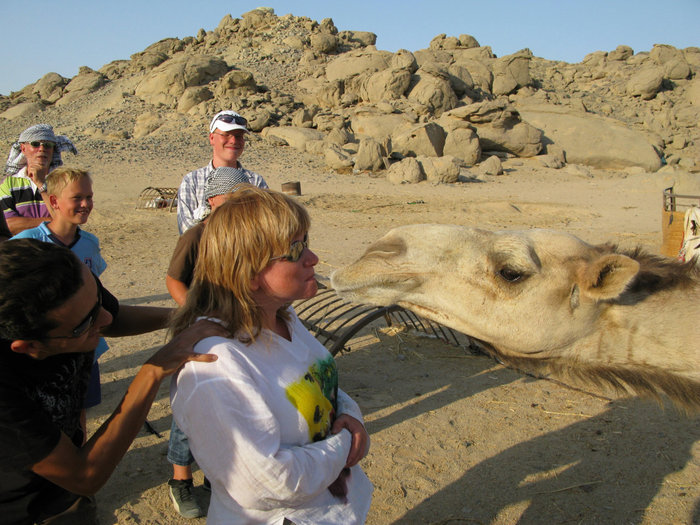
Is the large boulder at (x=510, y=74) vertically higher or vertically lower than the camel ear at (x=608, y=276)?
higher

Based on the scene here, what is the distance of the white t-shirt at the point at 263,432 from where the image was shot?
4.37 ft

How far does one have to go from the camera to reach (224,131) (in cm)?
350

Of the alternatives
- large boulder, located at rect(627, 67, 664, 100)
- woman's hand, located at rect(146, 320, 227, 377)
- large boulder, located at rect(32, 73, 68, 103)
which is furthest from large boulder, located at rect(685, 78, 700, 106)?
large boulder, located at rect(32, 73, 68, 103)

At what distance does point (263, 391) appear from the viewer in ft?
4.62

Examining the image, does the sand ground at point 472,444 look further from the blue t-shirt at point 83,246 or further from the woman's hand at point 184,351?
the woman's hand at point 184,351

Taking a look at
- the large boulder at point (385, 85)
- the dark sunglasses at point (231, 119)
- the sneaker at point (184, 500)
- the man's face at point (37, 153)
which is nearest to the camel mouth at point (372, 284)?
the sneaker at point (184, 500)

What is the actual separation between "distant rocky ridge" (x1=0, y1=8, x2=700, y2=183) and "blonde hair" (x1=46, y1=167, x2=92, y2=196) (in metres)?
13.4

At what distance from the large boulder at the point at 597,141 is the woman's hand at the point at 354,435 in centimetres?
2190

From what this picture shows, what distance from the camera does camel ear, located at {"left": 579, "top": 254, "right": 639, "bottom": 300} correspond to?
209 cm

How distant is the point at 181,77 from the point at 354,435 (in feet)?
97.5

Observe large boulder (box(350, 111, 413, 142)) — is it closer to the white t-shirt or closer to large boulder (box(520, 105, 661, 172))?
large boulder (box(520, 105, 661, 172))

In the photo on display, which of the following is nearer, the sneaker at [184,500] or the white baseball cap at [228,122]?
the sneaker at [184,500]

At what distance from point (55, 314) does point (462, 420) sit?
3.28 m

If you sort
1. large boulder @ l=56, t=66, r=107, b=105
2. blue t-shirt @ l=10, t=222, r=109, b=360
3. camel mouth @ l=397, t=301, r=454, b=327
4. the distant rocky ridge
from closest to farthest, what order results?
camel mouth @ l=397, t=301, r=454, b=327 → blue t-shirt @ l=10, t=222, r=109, b=360 → the distant rocky ridge → large boulder @ l=56, t=66, r=107, b=105
